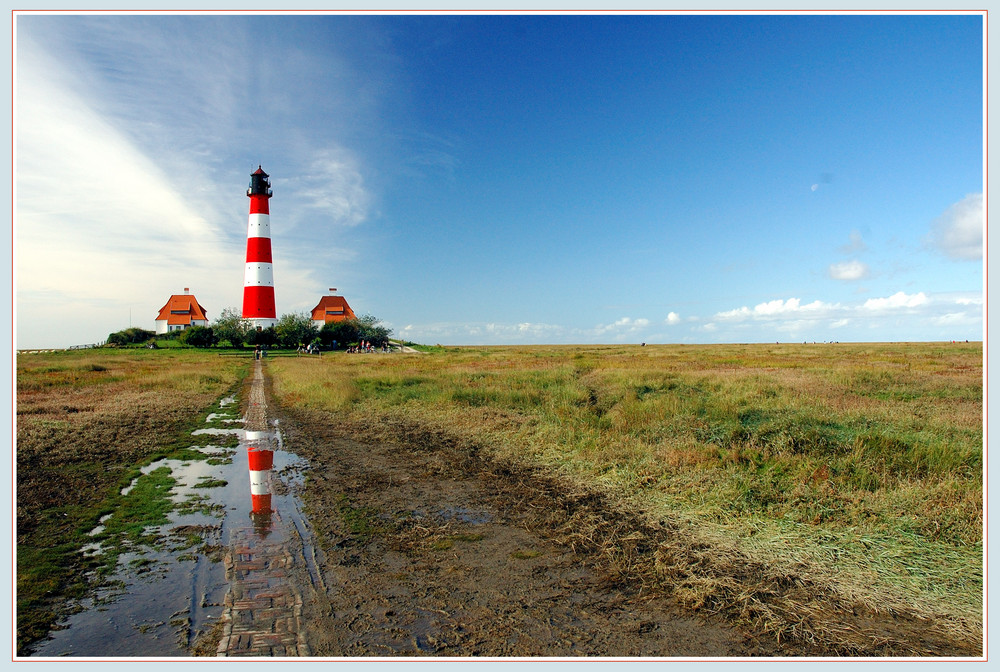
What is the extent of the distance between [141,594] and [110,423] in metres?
11.3

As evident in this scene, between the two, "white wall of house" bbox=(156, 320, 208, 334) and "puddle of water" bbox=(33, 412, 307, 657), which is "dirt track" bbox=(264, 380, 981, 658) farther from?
"white wall of house" bbox=(156, 320, 208, 334)

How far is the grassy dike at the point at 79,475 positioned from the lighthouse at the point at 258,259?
3279cm

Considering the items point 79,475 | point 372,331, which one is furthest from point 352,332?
point 79,475

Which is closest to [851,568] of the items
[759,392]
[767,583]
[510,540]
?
[767,583]

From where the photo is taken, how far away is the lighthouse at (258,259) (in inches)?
2061

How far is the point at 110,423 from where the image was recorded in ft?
44.8

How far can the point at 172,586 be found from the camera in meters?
5.01

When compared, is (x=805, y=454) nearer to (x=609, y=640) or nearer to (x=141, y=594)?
(x=609, y=640)

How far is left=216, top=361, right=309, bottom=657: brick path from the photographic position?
13.2ft

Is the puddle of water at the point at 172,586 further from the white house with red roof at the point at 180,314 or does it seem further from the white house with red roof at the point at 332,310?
the white house with red roof at the point at 180,314

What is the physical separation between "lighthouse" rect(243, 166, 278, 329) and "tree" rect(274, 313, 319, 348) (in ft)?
35.0

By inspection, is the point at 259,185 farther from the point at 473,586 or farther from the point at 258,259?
the point at 473,586

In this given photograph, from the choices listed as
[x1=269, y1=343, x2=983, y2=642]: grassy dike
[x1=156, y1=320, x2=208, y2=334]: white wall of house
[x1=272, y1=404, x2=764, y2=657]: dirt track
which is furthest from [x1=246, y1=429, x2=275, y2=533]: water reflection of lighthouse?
[x1=156, y1=320, x2=208, y2=334]: white wall of house

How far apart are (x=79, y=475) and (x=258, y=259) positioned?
1876 inches
